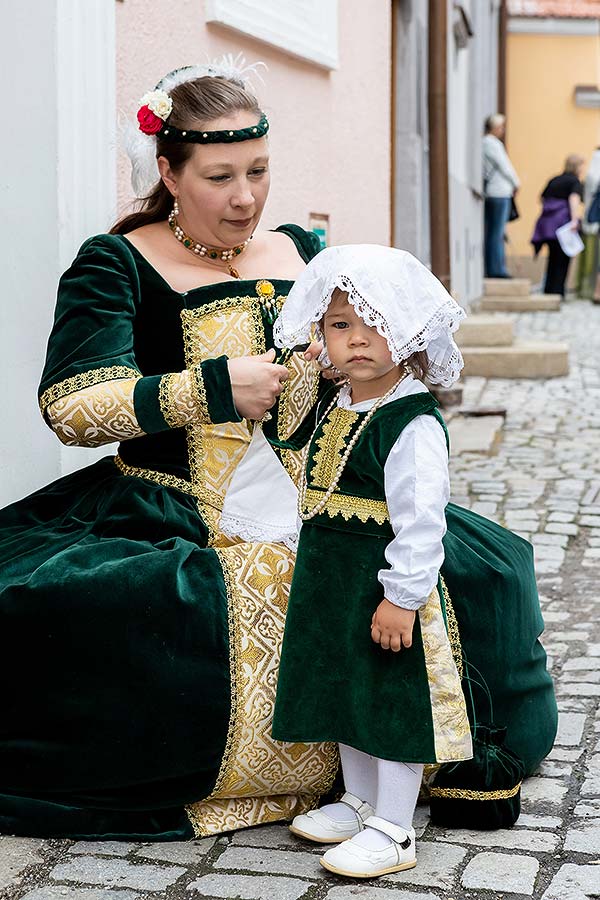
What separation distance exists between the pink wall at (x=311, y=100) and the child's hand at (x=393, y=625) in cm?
197

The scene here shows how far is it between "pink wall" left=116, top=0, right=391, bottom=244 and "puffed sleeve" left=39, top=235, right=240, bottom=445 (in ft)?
3.48

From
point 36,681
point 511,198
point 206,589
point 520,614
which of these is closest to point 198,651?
point 206,589

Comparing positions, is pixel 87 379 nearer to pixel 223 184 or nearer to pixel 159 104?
pixel 223 184

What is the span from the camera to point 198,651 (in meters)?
2.87

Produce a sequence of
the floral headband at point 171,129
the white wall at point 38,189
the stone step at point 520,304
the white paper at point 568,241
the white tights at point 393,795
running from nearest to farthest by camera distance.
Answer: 1. the white tights at point 393,795
2. the floral headband at point 171,129
3. the white wall at point 38,189
4. the stone step at point 520,304
5. the white paper at point 568,241

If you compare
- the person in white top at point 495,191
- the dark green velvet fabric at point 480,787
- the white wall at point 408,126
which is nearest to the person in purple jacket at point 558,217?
the person in white top at point 495,191

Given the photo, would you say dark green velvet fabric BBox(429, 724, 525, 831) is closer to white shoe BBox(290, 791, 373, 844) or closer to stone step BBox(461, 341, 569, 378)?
white shoe BBox(290, 791, 373, 844)

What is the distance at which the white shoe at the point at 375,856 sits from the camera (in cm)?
268

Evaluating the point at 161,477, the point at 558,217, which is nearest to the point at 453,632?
the point at 161,477

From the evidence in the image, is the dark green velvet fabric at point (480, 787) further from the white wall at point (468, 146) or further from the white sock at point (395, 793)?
the white wall at point (468, 146)

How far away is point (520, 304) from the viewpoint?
16500 millimetres

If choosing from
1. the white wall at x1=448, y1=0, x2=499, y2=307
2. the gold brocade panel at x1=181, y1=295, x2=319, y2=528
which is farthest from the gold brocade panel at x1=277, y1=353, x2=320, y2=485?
the white wall at x1=448, y1=0, x2=499, y2=307

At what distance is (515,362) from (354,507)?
27.0ft

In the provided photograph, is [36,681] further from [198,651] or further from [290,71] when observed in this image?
[290,71]
